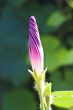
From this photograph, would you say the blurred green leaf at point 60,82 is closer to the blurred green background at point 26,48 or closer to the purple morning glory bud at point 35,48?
the blurred green background at point 26,48

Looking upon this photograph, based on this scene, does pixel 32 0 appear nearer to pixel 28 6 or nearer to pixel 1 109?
pixel 28 6

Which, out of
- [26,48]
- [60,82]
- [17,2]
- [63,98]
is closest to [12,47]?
[26,48]

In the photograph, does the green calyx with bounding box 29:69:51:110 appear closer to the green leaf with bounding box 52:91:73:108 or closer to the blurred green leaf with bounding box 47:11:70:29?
the green leaf with bounding box 52:91:73:108

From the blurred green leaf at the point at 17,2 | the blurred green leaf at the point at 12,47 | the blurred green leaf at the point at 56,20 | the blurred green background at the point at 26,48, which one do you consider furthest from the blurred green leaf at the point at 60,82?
the blurred green leaf at the point at 17,2

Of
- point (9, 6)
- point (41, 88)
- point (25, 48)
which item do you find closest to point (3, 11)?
point (9, 6)

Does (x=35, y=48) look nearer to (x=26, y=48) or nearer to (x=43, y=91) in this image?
(x=43, y=91)

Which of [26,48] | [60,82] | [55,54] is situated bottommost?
[60,82]
